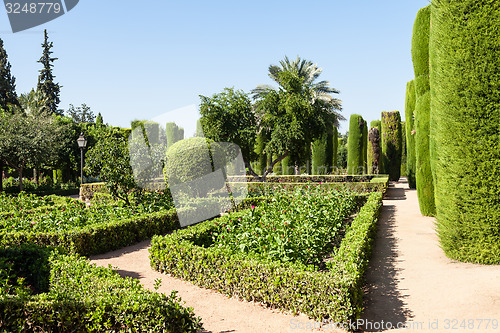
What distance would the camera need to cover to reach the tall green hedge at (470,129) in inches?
263

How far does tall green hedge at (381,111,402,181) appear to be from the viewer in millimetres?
27266

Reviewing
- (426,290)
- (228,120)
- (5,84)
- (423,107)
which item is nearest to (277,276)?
(426,290)

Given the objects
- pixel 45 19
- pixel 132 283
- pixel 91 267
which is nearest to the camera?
pixel 45 19

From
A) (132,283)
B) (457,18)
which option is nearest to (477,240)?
(457,18)

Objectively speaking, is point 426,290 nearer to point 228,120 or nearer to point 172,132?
point 228,120

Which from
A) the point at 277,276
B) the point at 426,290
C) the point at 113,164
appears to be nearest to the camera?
the point at 277,276

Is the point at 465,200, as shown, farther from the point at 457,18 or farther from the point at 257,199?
the point at 257,199

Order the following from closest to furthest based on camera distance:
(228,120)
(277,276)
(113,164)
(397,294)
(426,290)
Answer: (277,276)
(397,294)
(426,290)
(113,164)
(228,120)

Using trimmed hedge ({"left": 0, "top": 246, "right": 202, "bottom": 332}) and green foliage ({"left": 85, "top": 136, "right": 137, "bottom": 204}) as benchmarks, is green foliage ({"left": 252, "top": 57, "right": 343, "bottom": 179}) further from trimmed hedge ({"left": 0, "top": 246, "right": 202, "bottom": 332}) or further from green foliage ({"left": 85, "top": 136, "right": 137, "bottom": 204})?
trimmed hedge ({"left": 0, "top": 246, "right": 202, "bottom": 332})

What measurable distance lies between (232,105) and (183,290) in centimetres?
1328

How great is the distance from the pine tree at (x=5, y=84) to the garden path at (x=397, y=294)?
40.2m

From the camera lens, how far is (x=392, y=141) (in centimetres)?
2731

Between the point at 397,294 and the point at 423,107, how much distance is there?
7.72m

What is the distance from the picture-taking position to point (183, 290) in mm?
5867
